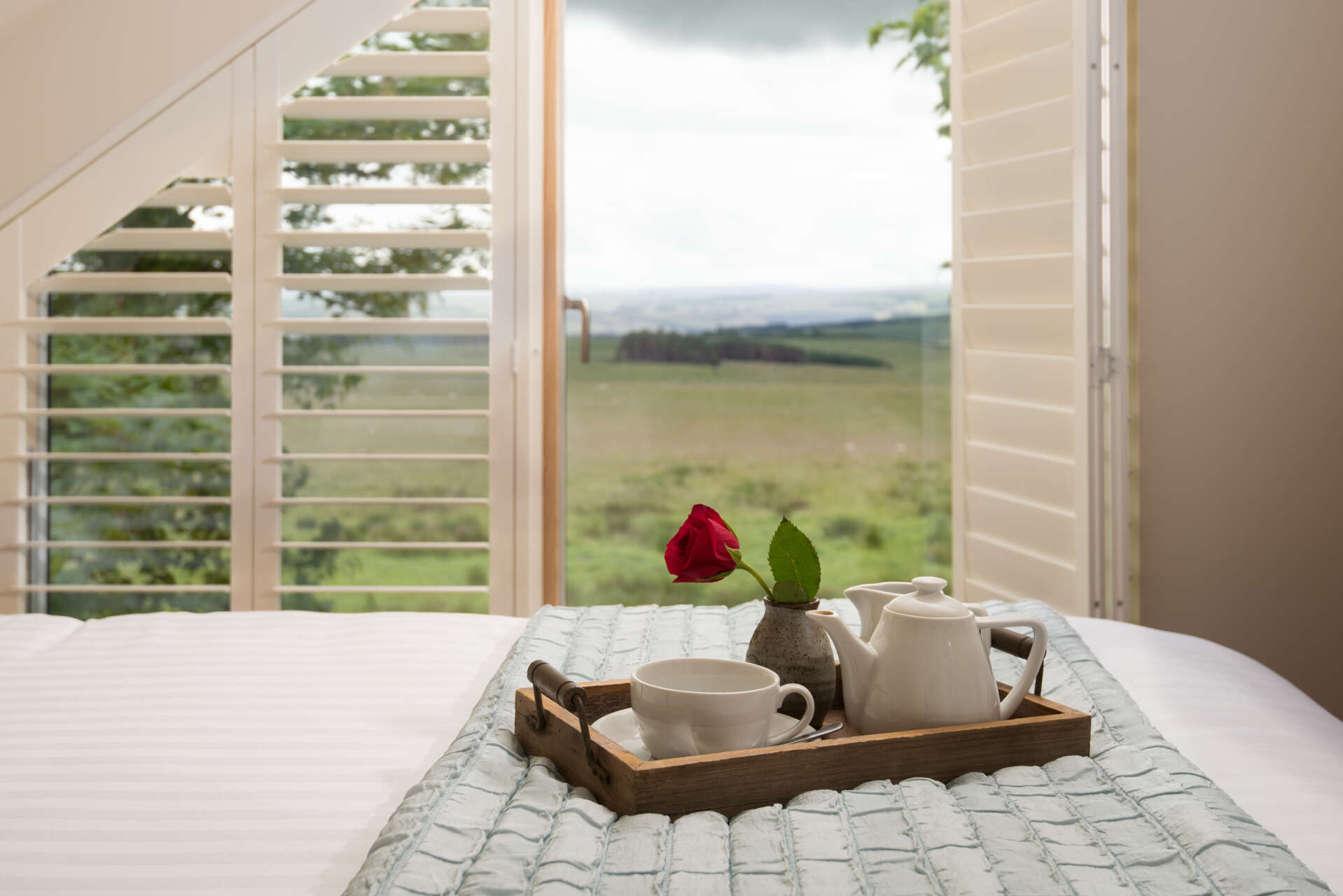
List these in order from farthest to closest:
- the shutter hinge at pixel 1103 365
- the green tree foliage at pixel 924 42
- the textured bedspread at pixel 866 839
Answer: the green tree foliage at pixel 924 42 → the shutter hinge at pixel 1103 365 → the textured bedspread at pixel 866 839

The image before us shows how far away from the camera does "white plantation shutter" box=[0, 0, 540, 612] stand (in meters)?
2.34

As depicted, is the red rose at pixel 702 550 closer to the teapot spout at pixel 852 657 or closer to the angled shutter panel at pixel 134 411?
the teapot spout at pixel 852 657

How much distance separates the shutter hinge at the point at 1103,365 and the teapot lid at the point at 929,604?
4.13 feet

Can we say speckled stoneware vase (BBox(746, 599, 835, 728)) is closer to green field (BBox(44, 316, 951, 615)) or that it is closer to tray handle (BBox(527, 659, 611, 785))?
tray handle (BBox(527, 659, 611, 785))

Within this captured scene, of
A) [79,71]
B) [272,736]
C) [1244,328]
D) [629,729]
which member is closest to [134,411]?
[79,71]

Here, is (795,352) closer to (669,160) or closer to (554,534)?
(669,160)

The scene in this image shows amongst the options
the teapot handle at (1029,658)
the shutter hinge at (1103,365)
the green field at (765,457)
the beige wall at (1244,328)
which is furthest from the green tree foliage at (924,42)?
the teapot handle at (1029,658)

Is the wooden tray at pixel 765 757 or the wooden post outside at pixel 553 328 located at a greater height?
the wooden post outside at pixel 553 328

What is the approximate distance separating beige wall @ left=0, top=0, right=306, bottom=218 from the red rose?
1947 mm

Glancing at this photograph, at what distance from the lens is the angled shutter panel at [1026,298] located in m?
2.00

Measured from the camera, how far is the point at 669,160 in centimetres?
357

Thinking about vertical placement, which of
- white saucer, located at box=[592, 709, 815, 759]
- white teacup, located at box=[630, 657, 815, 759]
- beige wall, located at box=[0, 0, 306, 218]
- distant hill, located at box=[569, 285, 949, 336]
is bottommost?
white saucer, located at box=[592, 709, 815, 759]

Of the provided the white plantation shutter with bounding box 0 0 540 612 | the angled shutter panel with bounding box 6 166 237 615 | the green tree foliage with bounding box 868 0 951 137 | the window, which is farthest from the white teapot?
the green tree foliage with bounding box 868 0 951 137

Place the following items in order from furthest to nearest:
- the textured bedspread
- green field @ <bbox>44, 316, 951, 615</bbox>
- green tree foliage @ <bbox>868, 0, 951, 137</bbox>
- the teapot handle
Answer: green field @ <bbox>44, 316, 951, 615</bbox> → green tree foliage @ <bbox>868, 0, 951, 137</bbox> → the teapot handle → the textured bedspread
